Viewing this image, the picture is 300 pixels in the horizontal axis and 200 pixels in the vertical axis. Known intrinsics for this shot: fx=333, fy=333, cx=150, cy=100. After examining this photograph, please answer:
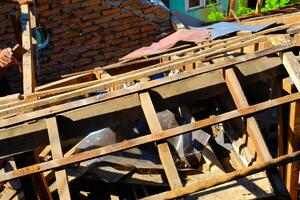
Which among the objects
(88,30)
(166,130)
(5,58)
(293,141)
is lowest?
(293,141)

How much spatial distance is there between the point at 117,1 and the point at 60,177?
626 centimetres

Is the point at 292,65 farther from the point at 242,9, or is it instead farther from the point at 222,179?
the point at 242,9

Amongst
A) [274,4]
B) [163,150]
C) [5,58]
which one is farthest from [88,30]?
[274,4]

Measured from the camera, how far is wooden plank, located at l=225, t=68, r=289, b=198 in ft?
6.57

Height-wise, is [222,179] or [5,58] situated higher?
[5,58]

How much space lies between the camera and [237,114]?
220 cm

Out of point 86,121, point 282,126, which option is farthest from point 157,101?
point 282,126

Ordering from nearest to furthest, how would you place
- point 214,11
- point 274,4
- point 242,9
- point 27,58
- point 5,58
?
point 5,58 → point 27,58 → point 274,4 → point 214,11 → point 242,9

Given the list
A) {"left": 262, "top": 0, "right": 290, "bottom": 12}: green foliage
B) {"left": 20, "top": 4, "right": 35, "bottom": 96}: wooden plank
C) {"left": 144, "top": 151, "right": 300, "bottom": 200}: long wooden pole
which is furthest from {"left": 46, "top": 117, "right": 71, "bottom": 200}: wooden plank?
{"left": 262, "top": 0, "right": 290, "bottom": 12}: green foliage

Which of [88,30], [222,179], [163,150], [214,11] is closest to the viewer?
[222,179]

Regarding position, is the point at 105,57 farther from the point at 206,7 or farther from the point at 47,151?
the point at 206,7

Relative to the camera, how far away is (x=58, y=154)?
2.15 metres

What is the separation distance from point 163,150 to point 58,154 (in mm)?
678

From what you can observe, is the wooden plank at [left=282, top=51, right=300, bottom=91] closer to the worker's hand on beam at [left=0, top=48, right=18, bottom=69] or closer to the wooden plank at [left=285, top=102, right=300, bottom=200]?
the wooden plank at [left=285, top=102, right=300, bottom=200]
